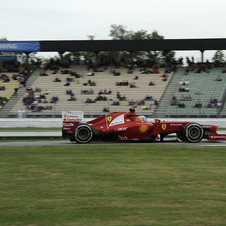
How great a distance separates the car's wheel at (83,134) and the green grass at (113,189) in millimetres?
3055

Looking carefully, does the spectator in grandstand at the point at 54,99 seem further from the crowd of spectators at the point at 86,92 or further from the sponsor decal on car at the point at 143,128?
the sponsor decal on car at the point at 143,128

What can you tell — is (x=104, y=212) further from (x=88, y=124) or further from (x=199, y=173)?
(x=88, y=124)

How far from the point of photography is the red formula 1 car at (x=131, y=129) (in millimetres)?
12789

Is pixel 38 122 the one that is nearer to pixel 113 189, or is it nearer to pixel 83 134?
pixel 83 134

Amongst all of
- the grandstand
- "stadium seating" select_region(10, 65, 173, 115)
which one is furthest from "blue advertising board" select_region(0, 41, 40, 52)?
"stadium seating" select_region(10, 65, 173, 115)

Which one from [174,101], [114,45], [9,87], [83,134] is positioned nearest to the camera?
[83,134]

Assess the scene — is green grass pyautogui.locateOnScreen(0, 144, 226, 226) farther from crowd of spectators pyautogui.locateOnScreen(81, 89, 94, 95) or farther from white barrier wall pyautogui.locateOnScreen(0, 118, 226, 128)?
crowd of spectators pyautogui.locateOnScreen(81, 89, 94, 95)

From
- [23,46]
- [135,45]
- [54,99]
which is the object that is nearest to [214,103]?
[54,99]

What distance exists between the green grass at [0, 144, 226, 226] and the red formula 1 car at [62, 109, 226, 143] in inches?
109

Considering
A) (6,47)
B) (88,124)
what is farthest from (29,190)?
(6,47)

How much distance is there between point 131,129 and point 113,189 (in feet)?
22.9

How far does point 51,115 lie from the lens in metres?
25.2

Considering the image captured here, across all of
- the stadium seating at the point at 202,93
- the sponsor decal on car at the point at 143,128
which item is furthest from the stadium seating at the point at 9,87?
the sponsor decal on car at the point at 143,128

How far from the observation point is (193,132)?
42.4 ft
